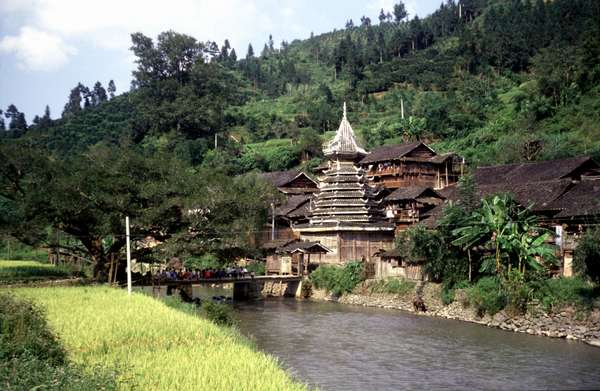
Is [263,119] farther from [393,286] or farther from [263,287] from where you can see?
[393,286]

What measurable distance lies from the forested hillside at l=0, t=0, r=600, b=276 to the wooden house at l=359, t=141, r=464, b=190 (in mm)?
2766

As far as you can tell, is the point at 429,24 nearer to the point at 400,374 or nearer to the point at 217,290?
the point at 217,290

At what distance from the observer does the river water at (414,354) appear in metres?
16.4

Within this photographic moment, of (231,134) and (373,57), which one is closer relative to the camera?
(231,134)

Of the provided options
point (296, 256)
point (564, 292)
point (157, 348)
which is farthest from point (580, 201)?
point (157, 348)

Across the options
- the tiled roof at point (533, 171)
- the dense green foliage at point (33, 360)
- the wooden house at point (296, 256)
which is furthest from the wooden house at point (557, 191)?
the dense green foliage at point (33, 360)

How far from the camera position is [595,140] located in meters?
46.4

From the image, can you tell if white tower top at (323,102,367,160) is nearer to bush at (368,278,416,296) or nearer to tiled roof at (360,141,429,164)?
tiled roof at (360,141,429,164)

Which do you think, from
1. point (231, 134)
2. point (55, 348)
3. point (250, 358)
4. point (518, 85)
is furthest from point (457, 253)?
point (231, 134)

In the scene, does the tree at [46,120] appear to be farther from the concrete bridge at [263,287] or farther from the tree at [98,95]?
the concrete bridge at [263,287]

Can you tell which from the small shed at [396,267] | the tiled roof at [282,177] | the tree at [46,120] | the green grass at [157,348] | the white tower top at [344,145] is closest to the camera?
the green grass at [157,348]

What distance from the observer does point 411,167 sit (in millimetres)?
51156

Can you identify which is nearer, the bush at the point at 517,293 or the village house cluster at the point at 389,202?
the bush at the point at 517,293

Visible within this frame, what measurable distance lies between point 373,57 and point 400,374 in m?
82.5
